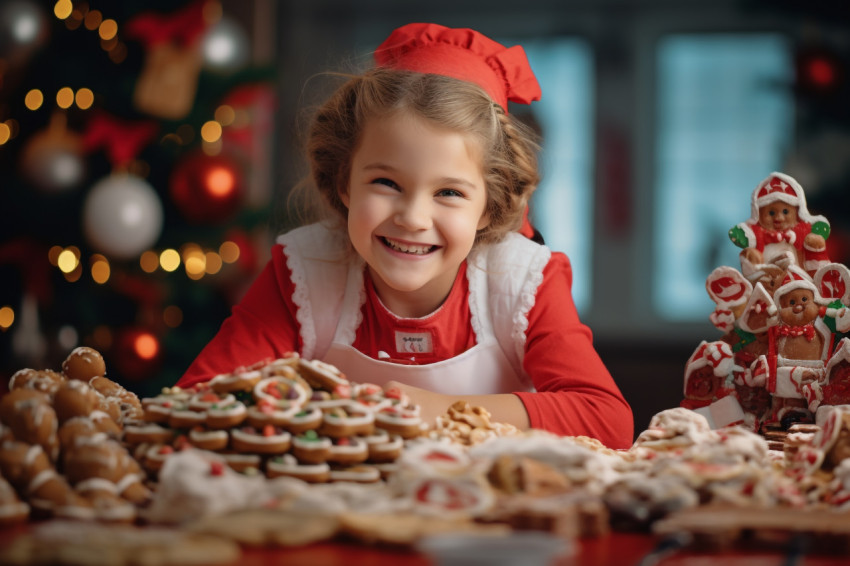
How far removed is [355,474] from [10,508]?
0.93 feet

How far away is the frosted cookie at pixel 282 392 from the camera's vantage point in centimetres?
84

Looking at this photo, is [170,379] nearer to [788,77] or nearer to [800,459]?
[800,459]

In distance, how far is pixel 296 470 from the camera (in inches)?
31.4

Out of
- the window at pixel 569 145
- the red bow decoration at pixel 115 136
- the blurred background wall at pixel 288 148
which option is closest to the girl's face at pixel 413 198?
the blurred background wall at pixel 288 148

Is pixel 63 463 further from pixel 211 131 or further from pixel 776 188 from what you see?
pixel 211 131

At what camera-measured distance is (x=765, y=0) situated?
10.3 feet

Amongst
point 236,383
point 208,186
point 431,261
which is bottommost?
point 236,383

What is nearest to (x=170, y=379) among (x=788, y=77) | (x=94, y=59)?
(x=94, y=59)

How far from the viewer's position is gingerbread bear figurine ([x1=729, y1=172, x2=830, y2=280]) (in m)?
1.19

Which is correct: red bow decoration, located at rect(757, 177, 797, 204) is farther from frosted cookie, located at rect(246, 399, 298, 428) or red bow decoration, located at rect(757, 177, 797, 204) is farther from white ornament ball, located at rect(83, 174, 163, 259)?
white ornament ball, located at rect(83, 174, 163, 259)

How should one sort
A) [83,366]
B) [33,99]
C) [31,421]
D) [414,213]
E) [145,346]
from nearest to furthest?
[31,421] < [83,366] < [414,213] < [33,99] < [145,346]

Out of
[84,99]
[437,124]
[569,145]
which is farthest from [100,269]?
[569,145]

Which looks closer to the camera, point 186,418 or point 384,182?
point 186,418

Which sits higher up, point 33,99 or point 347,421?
point 33,99
